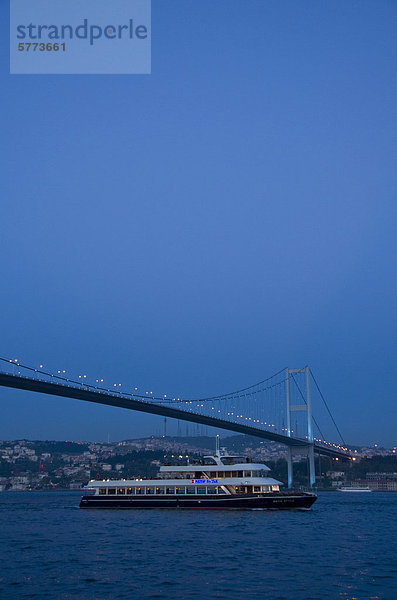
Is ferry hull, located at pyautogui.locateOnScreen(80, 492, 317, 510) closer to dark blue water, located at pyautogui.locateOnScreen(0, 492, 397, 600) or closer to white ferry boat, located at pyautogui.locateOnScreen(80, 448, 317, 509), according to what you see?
white ferry boat, located at pyautogui.locateOnScreen(80, 448, 317, 509)

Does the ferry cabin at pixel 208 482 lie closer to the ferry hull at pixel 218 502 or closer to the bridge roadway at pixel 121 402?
the ferry hull at pixel 218 502

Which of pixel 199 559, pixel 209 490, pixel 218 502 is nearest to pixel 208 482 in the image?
pixel 209 490

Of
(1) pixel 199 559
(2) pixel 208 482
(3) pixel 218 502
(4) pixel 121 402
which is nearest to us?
(1) pixel 199 559

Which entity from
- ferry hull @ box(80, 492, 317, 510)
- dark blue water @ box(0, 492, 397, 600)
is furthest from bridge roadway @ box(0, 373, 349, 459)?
dark blue water @ box(0, 492, 397, 600)

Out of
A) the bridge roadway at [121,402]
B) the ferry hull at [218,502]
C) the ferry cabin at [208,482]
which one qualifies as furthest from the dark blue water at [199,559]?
the bridge roadway at [121,402]

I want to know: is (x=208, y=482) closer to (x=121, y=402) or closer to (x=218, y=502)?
(x=218, y=502)
